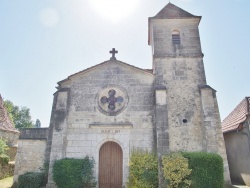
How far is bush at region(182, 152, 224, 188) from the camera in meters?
9.22

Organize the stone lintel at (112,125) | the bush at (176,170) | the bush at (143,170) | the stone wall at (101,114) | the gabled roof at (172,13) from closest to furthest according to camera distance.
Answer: the bush at (176,170), the bush at (143,170), the stone wall at (101,114), the stone lintel at (112,125), the gabled roof at (172,13)

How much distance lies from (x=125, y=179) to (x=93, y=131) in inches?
117

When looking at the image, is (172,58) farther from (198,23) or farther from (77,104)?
(77,104)

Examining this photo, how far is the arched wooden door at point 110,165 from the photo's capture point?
426 inches

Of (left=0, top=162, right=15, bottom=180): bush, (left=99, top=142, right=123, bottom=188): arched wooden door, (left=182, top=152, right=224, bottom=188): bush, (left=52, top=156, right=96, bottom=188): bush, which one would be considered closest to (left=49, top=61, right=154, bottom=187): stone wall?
(left=99, top=142, right=123, bottom=188): arched wooden door

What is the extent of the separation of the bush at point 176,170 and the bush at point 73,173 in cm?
370

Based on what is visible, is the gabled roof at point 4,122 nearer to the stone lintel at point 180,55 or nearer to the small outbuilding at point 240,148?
the stone lintel at point 180,55

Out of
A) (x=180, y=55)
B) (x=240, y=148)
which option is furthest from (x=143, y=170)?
(x=180, y=55)

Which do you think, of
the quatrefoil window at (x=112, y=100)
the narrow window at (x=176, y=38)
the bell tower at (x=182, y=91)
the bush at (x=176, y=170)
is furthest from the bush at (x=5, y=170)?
the narrow window at (x=176, y=38)

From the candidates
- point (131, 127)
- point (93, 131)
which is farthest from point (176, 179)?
point (93, 131)

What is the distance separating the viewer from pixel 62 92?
1211 centimetres

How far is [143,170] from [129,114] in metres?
2.98

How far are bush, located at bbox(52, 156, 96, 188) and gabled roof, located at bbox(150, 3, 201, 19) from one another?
32.8ft

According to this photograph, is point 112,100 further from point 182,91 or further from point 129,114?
point 182,91
